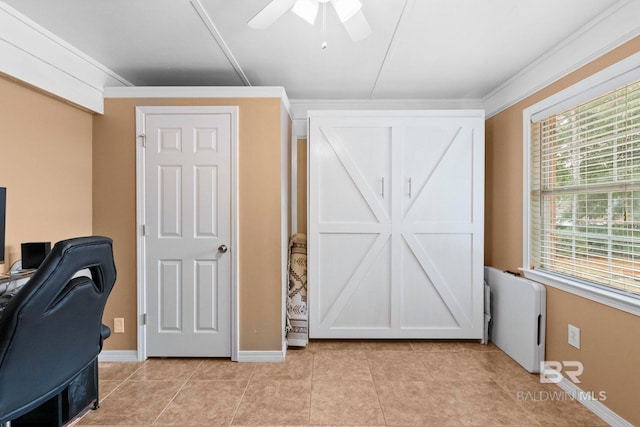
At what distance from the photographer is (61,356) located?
1.20 m

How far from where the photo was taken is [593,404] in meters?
2.07

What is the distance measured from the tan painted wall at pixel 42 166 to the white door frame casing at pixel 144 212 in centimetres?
42

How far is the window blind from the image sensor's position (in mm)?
1915

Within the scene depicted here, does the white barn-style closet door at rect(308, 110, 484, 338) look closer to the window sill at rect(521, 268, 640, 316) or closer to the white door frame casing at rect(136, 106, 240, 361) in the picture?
the window sill at rect(521, 268, 640, 316)

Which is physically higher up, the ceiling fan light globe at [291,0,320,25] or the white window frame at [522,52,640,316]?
the ceiling fan light globe at [291,0,320,25]

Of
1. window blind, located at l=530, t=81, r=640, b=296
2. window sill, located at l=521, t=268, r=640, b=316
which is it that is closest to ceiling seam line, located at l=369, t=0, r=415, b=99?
window blind, located at l=530, t=81, r=640, b=296

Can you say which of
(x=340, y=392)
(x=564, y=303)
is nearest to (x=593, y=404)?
(x=564, y=303)

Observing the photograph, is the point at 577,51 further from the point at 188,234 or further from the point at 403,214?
the point at 188,234

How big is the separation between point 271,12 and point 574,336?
2885 mm

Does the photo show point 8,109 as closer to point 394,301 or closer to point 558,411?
point 394,301

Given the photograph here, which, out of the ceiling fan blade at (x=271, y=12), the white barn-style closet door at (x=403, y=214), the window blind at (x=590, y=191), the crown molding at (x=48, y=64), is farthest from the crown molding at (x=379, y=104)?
the ceiling fan blade at (x=271, y=12)

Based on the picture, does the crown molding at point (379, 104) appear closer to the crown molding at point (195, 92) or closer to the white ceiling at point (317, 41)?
the white ceiling at point (317, 41)

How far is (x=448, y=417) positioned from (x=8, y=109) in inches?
136

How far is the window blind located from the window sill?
8 centimetres
